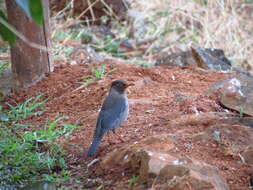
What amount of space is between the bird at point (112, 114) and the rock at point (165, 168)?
1.55 feet

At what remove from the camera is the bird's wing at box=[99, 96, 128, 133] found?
173 inches

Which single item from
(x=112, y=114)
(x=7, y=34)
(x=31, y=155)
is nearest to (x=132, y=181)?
(x=31, y=155)

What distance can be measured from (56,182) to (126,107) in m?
1.20

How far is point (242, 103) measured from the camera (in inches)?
191

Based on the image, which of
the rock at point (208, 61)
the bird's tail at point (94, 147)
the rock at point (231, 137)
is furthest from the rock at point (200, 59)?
the bird's tail at point (94, 147)

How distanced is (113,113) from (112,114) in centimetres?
2

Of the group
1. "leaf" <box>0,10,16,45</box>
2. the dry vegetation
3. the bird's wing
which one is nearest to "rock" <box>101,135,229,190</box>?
the bird's wing

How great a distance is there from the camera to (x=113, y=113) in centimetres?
455

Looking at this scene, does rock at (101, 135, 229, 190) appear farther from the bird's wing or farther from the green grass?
the bird's wing

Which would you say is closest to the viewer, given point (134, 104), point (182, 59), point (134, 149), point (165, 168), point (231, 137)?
point (165, 168)

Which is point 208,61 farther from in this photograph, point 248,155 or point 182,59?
point 248,155

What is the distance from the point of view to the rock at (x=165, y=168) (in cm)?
307

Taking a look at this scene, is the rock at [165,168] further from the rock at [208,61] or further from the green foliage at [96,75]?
the rock at [208,61]

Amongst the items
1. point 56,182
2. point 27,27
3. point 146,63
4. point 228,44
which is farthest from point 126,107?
point 228,44
